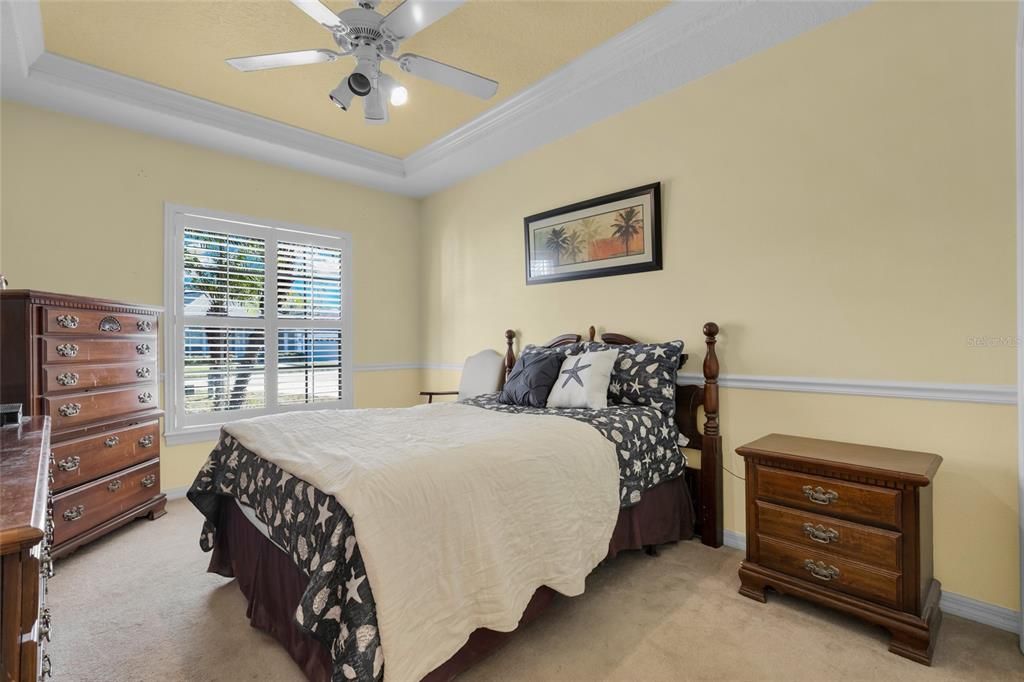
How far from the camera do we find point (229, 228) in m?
3.75

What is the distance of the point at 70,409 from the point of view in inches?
97.2

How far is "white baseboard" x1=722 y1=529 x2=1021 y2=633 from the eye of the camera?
6.04ft

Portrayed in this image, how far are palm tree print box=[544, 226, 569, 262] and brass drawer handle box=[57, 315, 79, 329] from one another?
113 inches

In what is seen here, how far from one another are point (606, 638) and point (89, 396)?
9.52ft

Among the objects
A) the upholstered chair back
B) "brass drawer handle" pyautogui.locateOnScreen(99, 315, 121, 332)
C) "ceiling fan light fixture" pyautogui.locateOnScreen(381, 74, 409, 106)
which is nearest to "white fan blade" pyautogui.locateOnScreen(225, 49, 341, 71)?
"ceiling fan light fixture" pyautogui.locateOnScreen(381, 74, 409, 106)

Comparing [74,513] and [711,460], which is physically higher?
[711,460]

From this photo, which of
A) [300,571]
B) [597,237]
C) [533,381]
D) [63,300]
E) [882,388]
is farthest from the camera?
[597,237]

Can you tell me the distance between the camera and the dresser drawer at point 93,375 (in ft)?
7.88

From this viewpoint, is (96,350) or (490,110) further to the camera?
(490,110)

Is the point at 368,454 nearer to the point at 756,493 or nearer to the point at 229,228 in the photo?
the point at 756,493

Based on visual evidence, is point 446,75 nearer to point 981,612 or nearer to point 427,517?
point 427,517

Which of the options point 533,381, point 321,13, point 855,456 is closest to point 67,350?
point 321,13

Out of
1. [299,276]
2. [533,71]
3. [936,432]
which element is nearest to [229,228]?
[299,276]

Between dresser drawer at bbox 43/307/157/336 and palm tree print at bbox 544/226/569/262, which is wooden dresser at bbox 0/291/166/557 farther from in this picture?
palm tree print at bbox 544/226/569/262
